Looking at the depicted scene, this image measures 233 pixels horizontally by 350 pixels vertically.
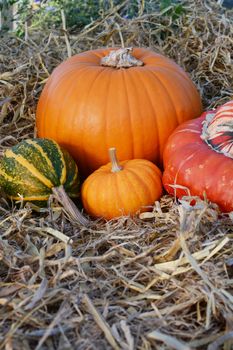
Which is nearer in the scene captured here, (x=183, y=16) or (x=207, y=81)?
(x=207, y=81)

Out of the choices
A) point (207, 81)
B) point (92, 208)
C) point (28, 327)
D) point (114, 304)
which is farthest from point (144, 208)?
point (207, 81)

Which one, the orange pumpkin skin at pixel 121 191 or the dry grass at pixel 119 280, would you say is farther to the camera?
the orange pumpkin skin at pixel 121 191

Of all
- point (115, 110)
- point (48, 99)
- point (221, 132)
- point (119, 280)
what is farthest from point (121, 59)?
point (119, 280)

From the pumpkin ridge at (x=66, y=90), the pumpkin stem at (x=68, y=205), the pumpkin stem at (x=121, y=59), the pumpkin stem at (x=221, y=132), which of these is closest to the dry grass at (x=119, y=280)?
the pumpkin stem at (x=68, y=205)

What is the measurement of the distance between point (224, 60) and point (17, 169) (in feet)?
6.06

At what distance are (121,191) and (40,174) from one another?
39 centimetres

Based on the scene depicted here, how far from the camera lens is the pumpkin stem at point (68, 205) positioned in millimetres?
2654

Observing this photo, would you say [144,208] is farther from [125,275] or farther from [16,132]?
[16,132]

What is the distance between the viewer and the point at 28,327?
1.86 m

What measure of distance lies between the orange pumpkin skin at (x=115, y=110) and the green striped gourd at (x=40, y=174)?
211mm

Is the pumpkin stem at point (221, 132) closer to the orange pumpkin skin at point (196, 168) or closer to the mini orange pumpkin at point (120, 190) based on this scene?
the orange pumpkin skin at point (196, 168)

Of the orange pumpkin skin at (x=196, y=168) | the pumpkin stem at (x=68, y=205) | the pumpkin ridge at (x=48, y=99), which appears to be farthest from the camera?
the pumpkin ridge at (x=48, y=99)

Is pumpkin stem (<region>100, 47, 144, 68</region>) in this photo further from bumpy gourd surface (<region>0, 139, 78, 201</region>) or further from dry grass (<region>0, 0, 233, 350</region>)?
dry grass (<region>0, 0, 233, 350</region>)

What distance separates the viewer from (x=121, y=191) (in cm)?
267
